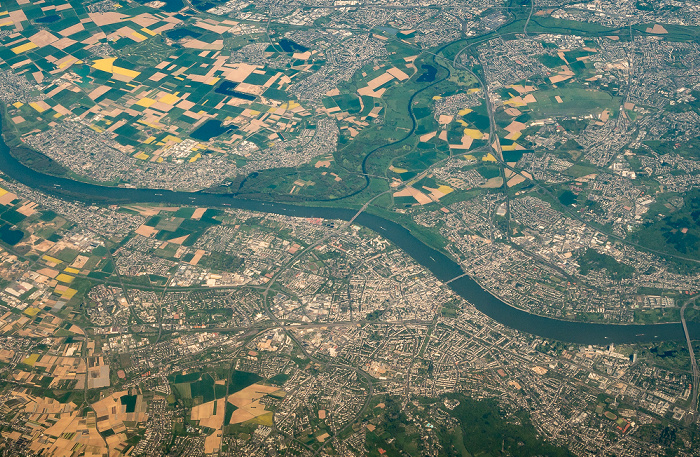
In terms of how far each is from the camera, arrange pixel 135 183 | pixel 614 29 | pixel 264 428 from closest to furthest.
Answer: pixel 264 428 → pixel 135 183 → pixel 614 29

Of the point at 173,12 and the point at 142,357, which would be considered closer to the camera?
the point at 142,357

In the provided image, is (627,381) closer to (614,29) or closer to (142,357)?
(142,357)

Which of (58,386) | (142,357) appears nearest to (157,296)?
(142,357)

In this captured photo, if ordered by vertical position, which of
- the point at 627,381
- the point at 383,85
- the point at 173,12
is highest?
the point at 173,12

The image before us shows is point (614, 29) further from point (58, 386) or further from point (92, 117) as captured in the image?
point (58, 386)

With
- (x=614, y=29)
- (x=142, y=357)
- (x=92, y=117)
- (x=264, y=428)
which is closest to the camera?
(x=264, y=428)

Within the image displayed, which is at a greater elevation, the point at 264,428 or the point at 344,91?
the point at 344,91

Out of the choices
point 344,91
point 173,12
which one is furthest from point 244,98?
point 173,12
